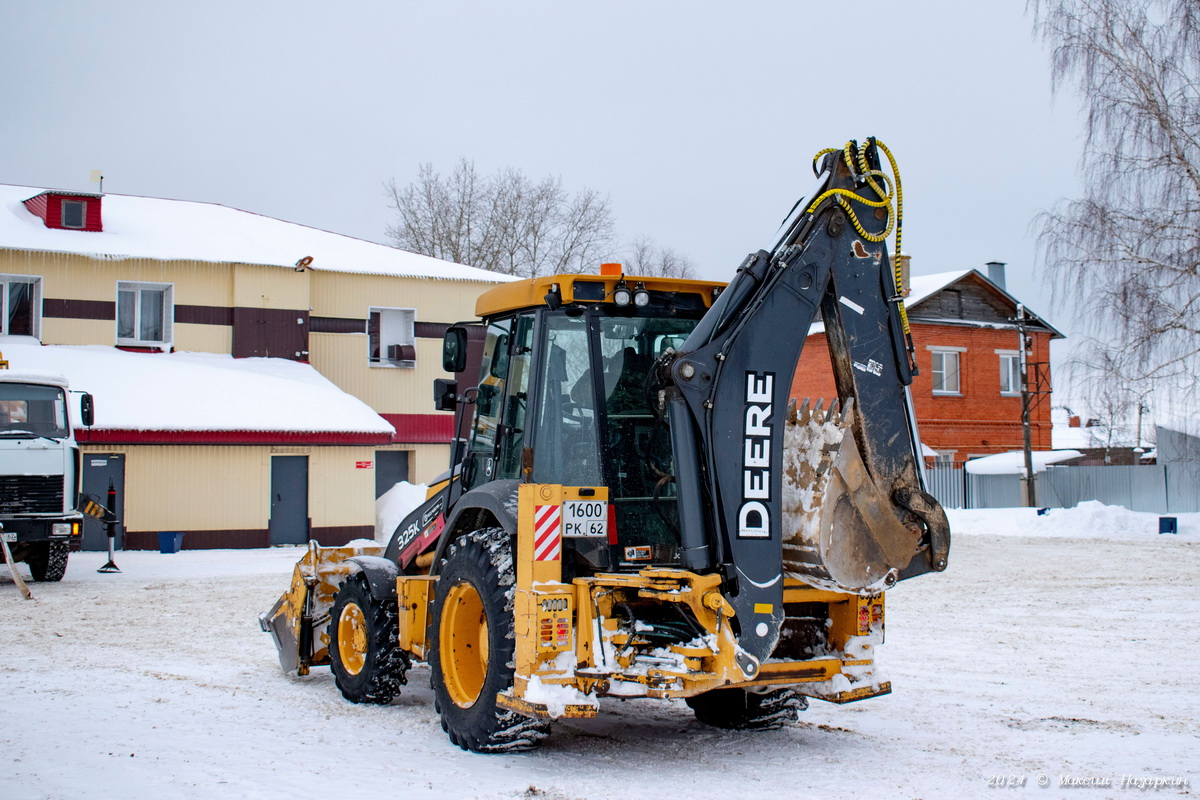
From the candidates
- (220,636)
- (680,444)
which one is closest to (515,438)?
(680,444)

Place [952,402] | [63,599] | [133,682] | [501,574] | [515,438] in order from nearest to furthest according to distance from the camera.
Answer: [501,574] → [515,438] → [133,682] → [63,599] → [952,402]

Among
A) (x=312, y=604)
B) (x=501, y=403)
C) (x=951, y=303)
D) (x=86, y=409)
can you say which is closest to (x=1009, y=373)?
(x=951, y=303)

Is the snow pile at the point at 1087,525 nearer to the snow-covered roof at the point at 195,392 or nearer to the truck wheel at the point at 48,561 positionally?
the snow-covered roof at the point at 195,392

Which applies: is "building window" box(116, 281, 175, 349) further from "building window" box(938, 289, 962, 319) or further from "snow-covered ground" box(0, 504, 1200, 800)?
"building window" box(938, 289, 962, 319)

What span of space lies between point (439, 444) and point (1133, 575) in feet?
54.6

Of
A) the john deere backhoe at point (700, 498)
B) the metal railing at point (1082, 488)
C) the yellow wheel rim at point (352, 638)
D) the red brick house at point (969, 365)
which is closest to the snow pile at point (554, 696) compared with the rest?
the john deere backhoe at point (700, 498)

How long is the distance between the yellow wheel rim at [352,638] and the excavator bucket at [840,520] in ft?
11.8

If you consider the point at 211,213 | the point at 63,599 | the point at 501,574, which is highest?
the point at 211,213

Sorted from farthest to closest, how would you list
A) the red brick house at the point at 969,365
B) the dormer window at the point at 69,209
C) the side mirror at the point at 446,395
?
1. the red brick house at the point at 969,365
2. the dormer window at the point at 69,209
3. the side mirror at the point at 446,395

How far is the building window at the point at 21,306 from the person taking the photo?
83.8ft

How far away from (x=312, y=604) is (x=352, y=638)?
2.30 feet

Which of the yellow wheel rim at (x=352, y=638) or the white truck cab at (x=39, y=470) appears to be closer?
the yellow wheel rim at (x=352, y=638)

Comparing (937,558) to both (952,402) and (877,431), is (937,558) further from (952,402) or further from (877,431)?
(952,402)

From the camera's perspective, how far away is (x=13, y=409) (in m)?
17.8
